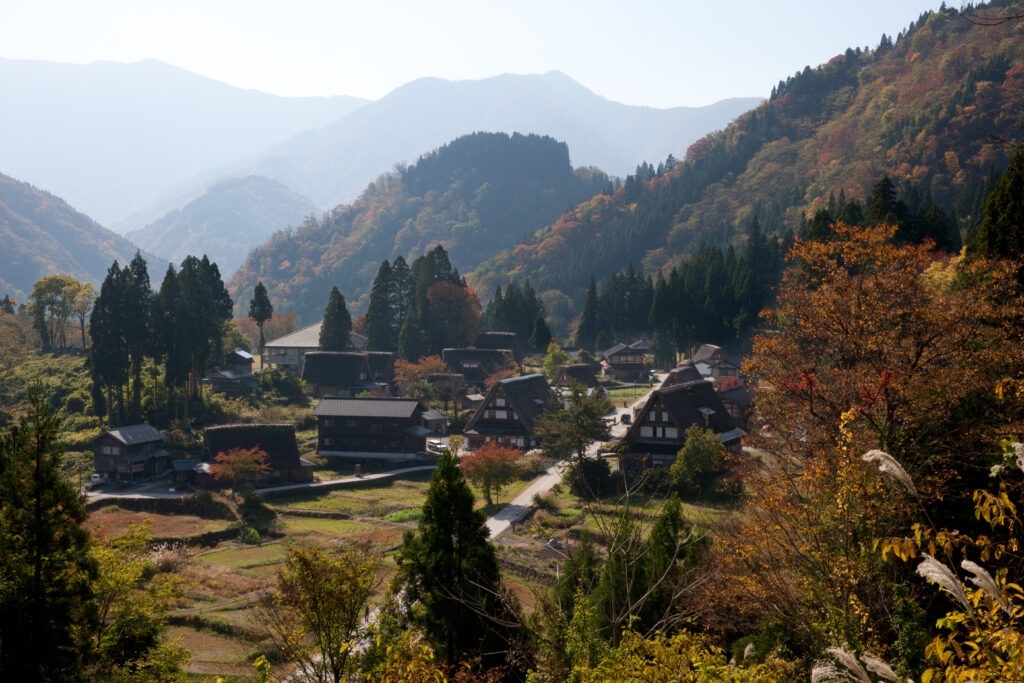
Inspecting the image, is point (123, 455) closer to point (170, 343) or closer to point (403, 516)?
point (170, 343)

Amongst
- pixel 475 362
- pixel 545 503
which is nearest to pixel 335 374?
pixel 475 362

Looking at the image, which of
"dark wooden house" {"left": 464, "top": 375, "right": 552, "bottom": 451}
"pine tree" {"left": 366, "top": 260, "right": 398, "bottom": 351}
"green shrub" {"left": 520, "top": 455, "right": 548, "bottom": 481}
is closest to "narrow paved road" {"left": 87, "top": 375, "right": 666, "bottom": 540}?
"green shrub" {"left": 520, "top": 455, "right": 548, "bottom": 481}

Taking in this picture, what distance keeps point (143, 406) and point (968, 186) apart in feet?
330

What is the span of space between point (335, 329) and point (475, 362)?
1644cm

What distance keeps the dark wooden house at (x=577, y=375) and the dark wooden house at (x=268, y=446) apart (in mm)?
32028

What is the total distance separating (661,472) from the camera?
40.3m

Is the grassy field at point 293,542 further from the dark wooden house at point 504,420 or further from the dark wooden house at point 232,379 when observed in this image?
the dark wooden house at point 232,379

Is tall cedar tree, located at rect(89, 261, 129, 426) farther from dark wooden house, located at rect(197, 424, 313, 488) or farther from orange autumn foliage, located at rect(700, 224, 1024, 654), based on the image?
orange autumn foliage, located at rect(700, 224, 1024, 654)

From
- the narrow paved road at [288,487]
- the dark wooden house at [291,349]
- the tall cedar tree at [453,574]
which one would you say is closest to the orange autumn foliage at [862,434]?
the tall cedar tree at [453,574]

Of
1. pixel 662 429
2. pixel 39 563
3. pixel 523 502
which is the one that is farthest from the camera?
pixel 662 429

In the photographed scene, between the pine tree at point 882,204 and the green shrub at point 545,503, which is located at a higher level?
the pine tree at point 882,204

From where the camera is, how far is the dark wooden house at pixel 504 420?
54000 mm

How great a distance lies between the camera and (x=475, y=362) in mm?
72938

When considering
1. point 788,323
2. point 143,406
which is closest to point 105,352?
point 143,406
